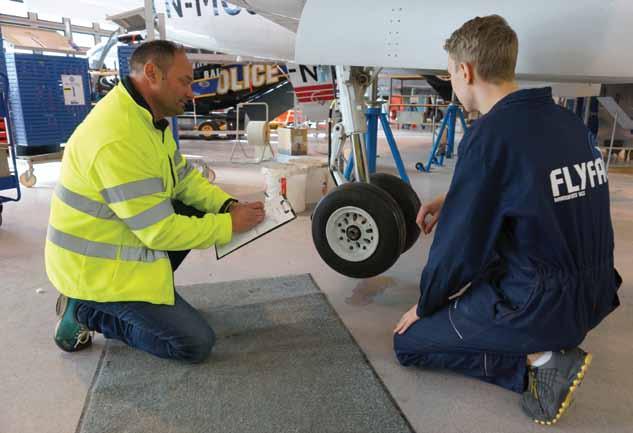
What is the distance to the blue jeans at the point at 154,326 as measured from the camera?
1535 millimetres

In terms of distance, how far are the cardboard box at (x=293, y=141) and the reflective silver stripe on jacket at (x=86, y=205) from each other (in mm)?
5671

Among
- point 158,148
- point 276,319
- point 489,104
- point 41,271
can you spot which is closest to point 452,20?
point 489,104

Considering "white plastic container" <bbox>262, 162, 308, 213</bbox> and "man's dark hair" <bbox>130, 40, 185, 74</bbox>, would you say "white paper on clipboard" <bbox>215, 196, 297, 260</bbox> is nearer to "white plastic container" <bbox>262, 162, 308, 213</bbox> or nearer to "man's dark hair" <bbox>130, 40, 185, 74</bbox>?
"man's dark hair" <bbox>130, 40, 185, 74</bbox>

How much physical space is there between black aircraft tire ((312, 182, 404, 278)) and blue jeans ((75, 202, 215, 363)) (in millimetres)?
791

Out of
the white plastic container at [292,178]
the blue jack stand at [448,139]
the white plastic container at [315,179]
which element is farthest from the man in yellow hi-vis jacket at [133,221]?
the blue jack stand at [448,139]

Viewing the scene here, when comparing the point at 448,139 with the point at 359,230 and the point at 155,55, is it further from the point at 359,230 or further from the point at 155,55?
the point at 155,55

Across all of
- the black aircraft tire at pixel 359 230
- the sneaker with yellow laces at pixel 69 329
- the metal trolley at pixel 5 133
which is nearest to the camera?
the sneaker with yellow laces at pixel 69 329

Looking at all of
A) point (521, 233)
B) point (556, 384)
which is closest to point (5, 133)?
point (521, 233)

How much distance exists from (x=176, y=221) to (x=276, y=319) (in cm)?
71

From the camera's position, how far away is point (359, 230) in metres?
2.16

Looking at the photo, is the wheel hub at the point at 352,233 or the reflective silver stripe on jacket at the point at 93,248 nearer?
the reflective silver stripe on jacket at the point at 93,248

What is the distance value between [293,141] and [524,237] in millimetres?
5952

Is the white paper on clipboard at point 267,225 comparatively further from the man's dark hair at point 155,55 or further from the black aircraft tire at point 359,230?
the man's dark hair at point 155,55

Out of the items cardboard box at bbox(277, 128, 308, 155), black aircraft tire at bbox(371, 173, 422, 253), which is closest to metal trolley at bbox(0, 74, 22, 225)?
black aircraft tire at bbox(371, 173, 422, 253)
